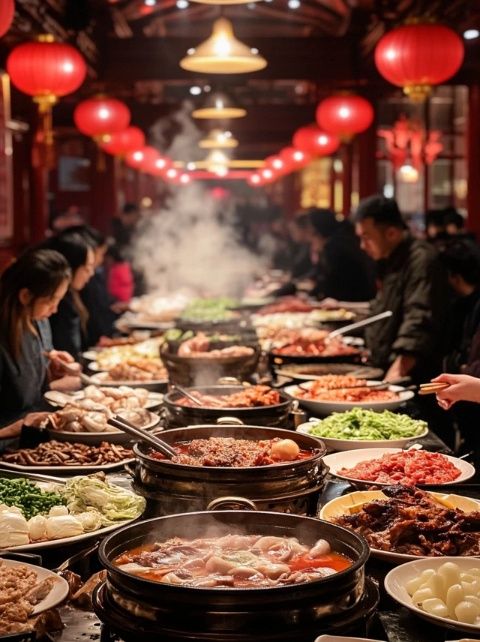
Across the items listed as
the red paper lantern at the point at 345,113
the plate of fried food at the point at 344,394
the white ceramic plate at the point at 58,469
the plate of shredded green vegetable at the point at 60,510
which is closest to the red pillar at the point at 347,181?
the red paper lantern at the point at 345,113

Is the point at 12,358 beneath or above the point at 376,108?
beneath

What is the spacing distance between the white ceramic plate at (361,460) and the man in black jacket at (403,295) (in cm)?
246

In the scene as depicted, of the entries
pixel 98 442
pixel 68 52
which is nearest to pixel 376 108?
pixel 68 52

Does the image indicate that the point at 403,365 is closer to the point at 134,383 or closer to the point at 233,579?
the point at 134,383

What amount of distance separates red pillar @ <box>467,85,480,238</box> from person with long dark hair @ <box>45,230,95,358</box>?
24.2 ft

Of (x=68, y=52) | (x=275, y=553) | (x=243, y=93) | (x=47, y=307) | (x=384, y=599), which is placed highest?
(x=243, y=93)

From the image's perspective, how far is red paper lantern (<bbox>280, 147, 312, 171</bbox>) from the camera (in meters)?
18.0

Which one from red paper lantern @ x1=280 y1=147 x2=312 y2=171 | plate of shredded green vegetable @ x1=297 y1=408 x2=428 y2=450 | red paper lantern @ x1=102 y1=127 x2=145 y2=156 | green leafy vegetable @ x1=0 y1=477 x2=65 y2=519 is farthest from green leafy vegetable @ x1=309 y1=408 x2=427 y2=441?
red paper lantern @ x1=280 y1=147 x2=312 y2=171

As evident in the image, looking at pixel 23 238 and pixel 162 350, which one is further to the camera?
pixel 23 238

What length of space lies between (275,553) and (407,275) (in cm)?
436

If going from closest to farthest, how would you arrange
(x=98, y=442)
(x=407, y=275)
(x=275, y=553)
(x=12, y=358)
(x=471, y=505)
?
1. (x=275, y=553)
2. (x=471, y=505)
3. (x=98, y=442)
4. (x=12, y=358)
5. (x=407, y=275)

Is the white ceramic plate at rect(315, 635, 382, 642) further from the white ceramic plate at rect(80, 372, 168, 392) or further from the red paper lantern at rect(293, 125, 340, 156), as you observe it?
the red paper lantern at rect(293, 125, 340, 156)

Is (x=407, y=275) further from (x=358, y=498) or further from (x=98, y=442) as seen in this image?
(x=358, y=498)

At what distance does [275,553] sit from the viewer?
7.14ft
